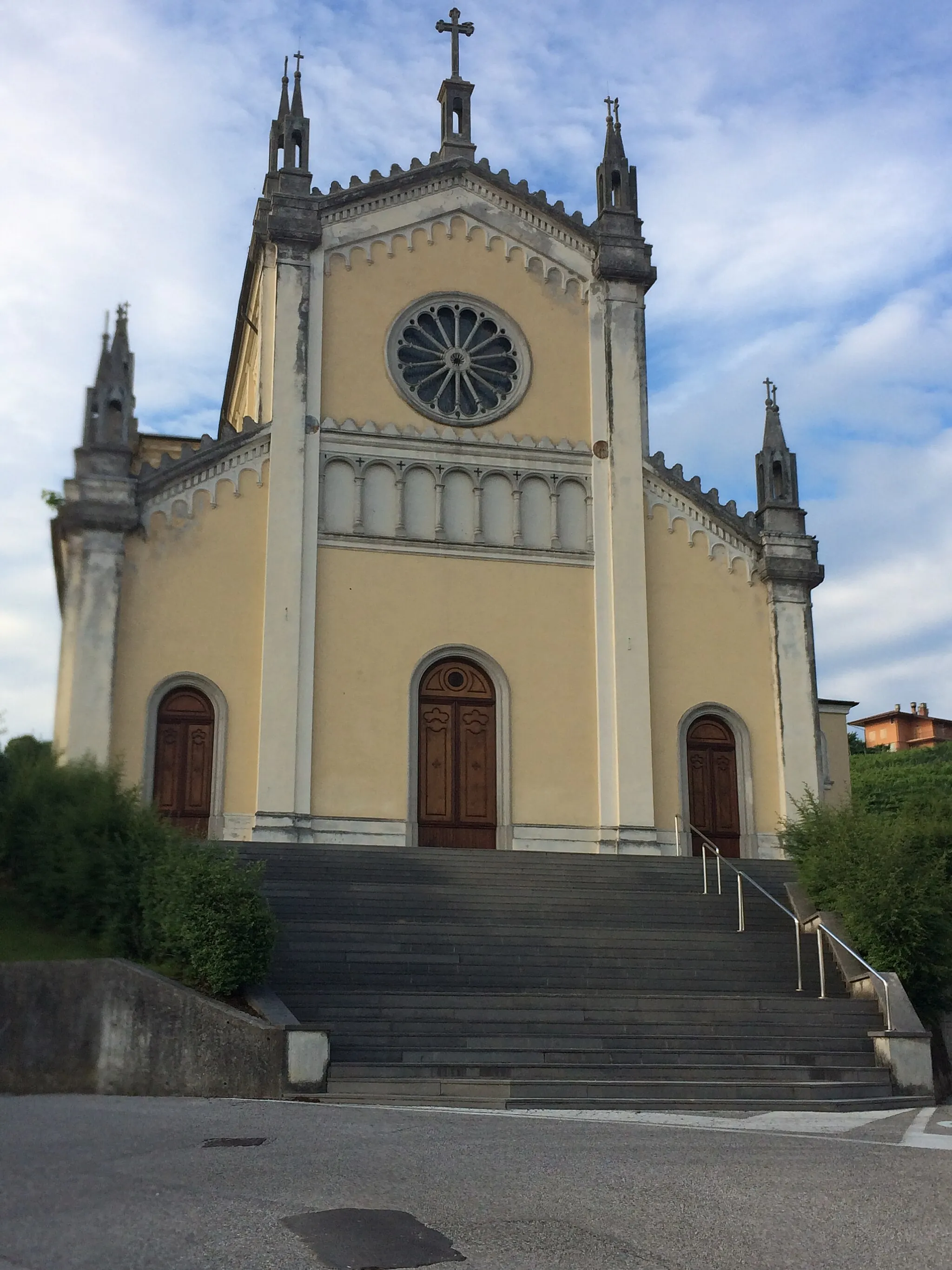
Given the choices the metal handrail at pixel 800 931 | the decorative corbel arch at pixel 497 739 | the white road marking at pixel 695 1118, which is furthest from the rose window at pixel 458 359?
the white road marking at pixel 695 1118

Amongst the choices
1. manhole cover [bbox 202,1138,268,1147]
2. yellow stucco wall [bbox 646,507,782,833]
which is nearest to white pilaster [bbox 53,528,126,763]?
yellow stucco wall [bbox 646,507,782,833]

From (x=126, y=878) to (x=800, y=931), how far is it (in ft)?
30.8

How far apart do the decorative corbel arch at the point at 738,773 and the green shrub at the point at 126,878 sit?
896 cm

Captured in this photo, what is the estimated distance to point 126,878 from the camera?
16.7 meters

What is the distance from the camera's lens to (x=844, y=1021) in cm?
1658

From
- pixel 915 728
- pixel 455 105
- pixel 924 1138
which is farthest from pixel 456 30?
→ pixel 915 728

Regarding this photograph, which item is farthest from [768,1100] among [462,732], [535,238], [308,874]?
[535,238]

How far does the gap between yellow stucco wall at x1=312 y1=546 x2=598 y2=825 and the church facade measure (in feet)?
0.16

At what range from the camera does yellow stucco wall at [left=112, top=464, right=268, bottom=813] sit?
23.2 meters

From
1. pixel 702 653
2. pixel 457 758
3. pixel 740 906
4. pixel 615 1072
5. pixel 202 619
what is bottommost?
pixel 615 1072

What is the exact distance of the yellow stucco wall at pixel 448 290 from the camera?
25922 millimetres

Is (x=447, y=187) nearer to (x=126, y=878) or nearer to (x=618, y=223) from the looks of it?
(x=618, y=223)

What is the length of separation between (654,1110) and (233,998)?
4.73 meters

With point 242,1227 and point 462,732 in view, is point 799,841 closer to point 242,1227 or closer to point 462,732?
point 462,732
